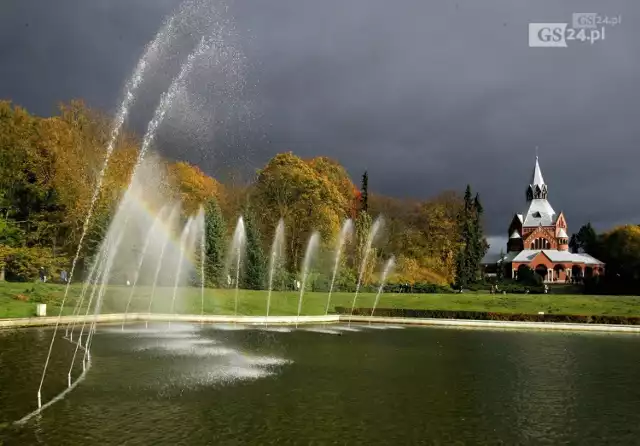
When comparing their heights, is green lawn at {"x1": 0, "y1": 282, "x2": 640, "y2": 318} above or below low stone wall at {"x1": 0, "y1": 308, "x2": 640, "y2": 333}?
above

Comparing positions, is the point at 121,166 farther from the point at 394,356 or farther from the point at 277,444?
the point at 277,444

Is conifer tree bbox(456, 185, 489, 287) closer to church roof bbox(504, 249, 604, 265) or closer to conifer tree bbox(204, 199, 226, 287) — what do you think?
church roof bbox(504, 249, 604, 265)

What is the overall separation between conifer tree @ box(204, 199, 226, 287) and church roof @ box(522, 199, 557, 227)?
98345mm

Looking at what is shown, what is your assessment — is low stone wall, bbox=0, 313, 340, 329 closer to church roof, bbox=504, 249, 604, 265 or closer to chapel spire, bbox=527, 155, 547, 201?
church roof, bbox=504, 249, 604, 265

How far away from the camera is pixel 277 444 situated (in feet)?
40.3

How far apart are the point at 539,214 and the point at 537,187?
866 cm

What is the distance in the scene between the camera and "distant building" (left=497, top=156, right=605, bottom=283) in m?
126

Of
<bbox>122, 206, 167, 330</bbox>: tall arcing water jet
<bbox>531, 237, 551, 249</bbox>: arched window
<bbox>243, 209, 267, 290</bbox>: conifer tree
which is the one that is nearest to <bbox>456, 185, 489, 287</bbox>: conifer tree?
<bbox>531, 237, 551, 249</bbox>: arched window

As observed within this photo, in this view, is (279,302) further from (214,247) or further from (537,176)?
(537,176)

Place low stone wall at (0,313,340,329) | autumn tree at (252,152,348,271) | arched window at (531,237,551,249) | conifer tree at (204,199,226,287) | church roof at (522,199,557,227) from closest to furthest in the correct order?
low stone wall at (0,313,340,329), conifer tree at (204,199,226,287), autumn tree at (252,152,348,271), arched window at (531,237,551,249), church roof at (522,199,557,227)

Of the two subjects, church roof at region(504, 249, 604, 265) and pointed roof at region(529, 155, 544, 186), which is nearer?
church roof at region(504, 249, 604, 265)

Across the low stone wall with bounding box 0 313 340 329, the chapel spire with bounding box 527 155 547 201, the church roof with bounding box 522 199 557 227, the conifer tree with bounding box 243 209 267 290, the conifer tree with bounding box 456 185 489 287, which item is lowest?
the low stone wall with bounding box 0 313 340 329

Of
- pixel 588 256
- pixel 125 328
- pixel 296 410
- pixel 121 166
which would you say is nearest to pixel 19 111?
pixel 121 166

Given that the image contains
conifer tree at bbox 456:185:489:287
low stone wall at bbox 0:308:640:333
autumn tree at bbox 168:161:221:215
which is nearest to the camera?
low stone wall at bbox 0:308:640:333
